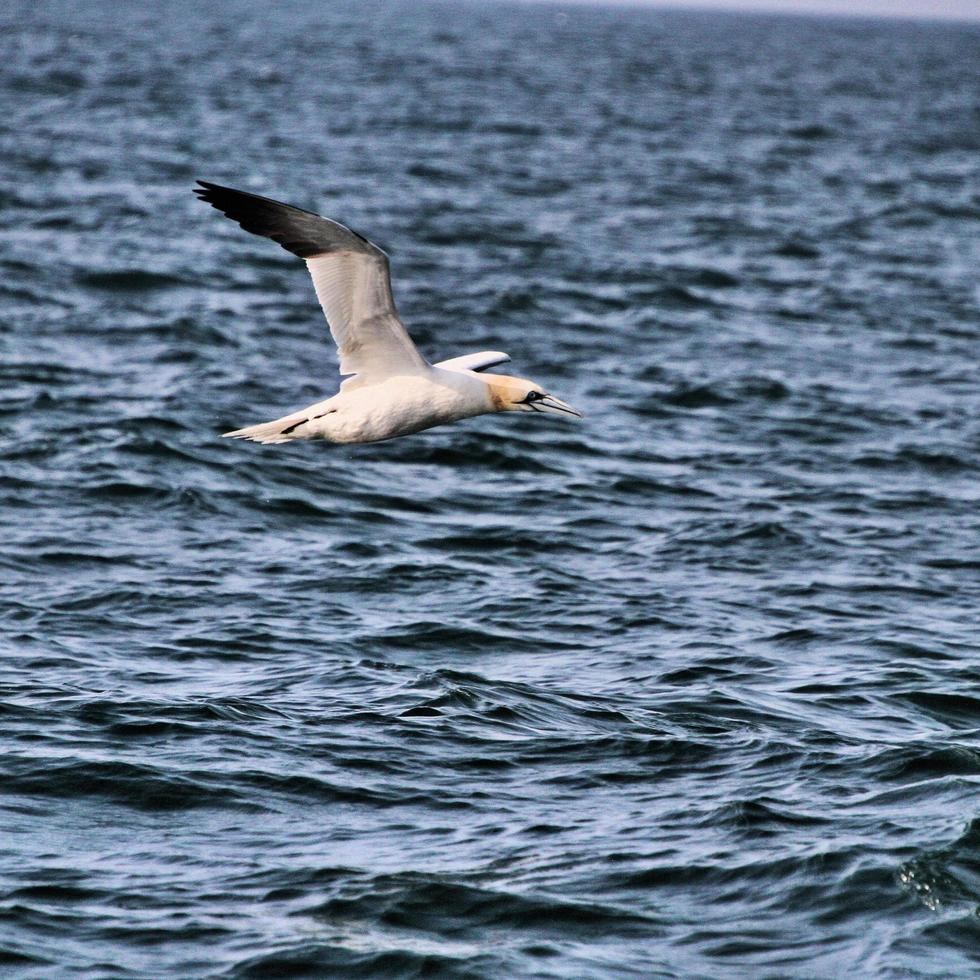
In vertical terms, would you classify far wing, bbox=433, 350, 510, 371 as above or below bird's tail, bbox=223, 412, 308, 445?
above

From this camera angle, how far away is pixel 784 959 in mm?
9758

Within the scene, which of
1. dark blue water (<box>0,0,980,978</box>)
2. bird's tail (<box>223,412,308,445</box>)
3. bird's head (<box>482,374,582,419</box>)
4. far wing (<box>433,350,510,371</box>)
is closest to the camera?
dark blue water (<box>0,0,980,978</box>)

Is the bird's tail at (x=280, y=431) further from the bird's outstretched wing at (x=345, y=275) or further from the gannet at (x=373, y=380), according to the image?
the bird's outstretched wing at (x=345, y=275)

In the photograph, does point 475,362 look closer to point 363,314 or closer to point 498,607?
point 363,314

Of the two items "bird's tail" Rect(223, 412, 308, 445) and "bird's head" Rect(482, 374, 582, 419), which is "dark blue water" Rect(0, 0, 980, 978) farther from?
"bird's head" Rect(482, 374, 582, 419)

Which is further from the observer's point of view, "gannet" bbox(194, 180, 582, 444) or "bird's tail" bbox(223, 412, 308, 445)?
"bird's tail" bbox(223, 412, 308, 445)

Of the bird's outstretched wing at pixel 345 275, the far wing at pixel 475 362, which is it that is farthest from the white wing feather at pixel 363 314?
the far wing at pixel 475 362

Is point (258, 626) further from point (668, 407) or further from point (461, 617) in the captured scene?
point (668, 407)

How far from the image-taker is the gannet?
11.9 m

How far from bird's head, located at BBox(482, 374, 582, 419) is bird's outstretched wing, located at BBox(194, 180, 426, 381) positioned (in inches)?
22.0

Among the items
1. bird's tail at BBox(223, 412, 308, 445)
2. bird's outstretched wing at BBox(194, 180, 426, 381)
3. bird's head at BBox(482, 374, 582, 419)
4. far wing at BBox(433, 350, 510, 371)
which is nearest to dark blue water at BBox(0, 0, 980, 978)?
bird's tail at BBox(223, 412, 308, 445)

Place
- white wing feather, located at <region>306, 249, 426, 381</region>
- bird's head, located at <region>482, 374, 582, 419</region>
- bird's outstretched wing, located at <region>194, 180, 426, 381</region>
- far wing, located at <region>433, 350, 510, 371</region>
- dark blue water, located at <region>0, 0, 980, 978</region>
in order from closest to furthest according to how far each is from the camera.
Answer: dark blue water, located at <region>0, 0, 980, 978</region>, bird's outstretched wing, located at <region>194, 180, 426, 381</region>, white wing feather, located at <region>306, 249, 426, 381</region>, bird's head, located at <region>482, 374, 582, 419</region>, far wing, located at <region>433, 350, 510, 371</region>

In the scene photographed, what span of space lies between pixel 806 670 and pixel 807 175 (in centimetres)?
3266

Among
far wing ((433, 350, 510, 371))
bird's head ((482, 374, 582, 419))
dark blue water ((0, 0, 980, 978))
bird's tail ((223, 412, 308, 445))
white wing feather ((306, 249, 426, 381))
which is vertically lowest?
dark blue water ((0, 0, 980, 978))
